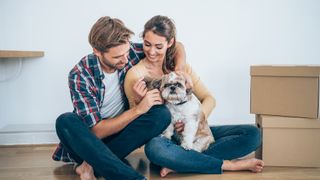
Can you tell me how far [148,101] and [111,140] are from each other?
26cm

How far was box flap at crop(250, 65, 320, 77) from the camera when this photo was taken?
5.74ft

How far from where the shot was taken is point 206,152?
1.77 metres

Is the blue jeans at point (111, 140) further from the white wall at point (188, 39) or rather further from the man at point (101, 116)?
the white wall at point (188, 39)

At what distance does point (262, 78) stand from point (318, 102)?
285 mm

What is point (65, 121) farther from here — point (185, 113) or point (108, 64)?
point (185, 113)

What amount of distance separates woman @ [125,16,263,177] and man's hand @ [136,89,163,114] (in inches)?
0.4

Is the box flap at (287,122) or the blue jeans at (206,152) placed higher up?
the box flap at (287,122)

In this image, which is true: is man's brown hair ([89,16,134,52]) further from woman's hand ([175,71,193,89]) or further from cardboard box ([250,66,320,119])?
cardboard box ([250,66,320,119])

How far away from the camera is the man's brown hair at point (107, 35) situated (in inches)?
62.1

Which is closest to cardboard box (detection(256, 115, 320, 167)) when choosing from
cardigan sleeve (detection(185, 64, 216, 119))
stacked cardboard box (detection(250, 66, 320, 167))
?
stacked cardboard box (detection(250, 66, 320, 167))

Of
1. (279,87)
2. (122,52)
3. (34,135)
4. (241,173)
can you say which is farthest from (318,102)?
(34,135)

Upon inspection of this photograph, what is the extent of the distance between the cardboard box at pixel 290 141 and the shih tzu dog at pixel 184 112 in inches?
11.3

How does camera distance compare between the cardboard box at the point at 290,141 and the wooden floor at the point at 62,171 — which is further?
the cardboard box at the point at 290,141

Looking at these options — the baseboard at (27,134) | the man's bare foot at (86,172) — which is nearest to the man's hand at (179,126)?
the man's bare foot at (86,172)
